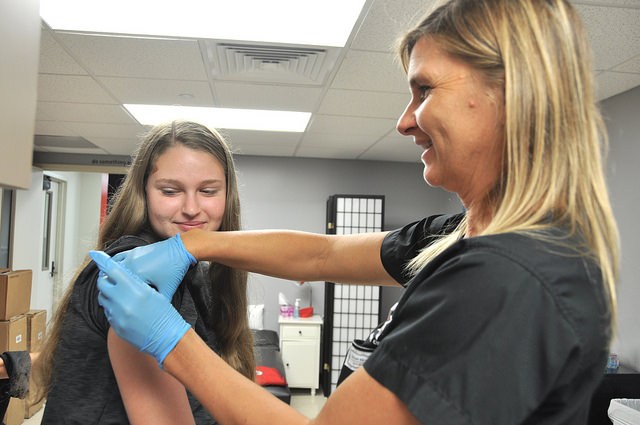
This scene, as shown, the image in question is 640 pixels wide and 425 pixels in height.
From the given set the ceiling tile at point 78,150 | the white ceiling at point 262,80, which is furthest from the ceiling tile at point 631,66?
the ceiling tile at point 78,150

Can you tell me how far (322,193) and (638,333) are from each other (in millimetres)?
3580

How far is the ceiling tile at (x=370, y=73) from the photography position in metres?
2.48

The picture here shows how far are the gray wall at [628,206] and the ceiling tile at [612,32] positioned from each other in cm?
62

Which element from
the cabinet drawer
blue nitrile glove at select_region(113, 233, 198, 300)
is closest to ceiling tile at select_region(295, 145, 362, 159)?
the cabinet drawer

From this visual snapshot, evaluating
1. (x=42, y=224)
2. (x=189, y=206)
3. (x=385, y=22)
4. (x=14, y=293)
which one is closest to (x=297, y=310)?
(x=14, y=293)

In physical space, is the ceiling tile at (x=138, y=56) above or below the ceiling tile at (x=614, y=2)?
below

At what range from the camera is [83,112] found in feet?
12.2

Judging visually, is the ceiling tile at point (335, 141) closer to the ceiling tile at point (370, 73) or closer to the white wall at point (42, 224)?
the ceiling tile at point (370, 73)

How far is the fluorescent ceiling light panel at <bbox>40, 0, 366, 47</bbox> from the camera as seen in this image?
2.01 metres

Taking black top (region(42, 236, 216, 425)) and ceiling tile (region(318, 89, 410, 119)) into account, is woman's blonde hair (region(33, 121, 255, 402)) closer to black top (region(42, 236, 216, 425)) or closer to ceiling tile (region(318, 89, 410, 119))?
black top (region(42, 236, 216, 425))

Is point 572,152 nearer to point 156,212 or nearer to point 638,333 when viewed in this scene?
point 156,212

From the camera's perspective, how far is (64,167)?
541cm

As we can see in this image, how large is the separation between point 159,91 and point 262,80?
74cm

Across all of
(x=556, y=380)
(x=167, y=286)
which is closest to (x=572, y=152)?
(x=556, y=380)
